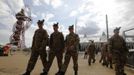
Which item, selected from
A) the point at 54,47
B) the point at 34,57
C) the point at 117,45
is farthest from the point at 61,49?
the point at 117,45

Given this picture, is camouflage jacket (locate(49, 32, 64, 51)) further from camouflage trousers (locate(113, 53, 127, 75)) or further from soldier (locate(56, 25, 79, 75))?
camouflage trousers (locate(113, 53, 127, 75))

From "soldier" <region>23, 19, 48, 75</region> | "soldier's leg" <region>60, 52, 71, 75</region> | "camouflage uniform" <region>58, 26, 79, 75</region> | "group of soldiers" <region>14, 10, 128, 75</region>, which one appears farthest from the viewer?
"camouflage uniform" <region>58, 26, 79, 75</region>

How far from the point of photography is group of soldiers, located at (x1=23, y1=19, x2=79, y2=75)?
400 inches

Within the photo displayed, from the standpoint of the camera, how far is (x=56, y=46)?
10.6 metres

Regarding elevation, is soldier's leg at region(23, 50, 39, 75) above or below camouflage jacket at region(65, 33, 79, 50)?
below

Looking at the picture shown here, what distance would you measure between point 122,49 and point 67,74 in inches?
115

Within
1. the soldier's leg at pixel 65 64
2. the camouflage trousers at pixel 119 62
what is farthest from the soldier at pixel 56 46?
the camouflage trousers at pixel 119 62

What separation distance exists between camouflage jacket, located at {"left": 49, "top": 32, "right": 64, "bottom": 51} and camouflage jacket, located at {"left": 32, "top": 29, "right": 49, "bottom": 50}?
1.24ft

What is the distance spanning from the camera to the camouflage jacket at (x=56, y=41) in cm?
1059

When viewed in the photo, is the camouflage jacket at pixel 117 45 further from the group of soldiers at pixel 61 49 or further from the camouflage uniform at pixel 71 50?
the camouflage uniform at pixel 71 50

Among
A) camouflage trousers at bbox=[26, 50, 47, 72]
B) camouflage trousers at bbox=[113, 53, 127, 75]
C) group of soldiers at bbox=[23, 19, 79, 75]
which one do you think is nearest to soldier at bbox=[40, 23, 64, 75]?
group of soldiers at bbox=[23, 19, 79, 75]

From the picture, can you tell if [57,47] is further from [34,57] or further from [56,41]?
[34,57]

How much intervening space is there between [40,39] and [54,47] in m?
0.66

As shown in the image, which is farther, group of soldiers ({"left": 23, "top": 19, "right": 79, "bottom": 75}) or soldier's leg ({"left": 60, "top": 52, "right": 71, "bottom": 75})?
soldier's leg ({"left": 60, "top": 52, "right": 71, "bottom": 75})
